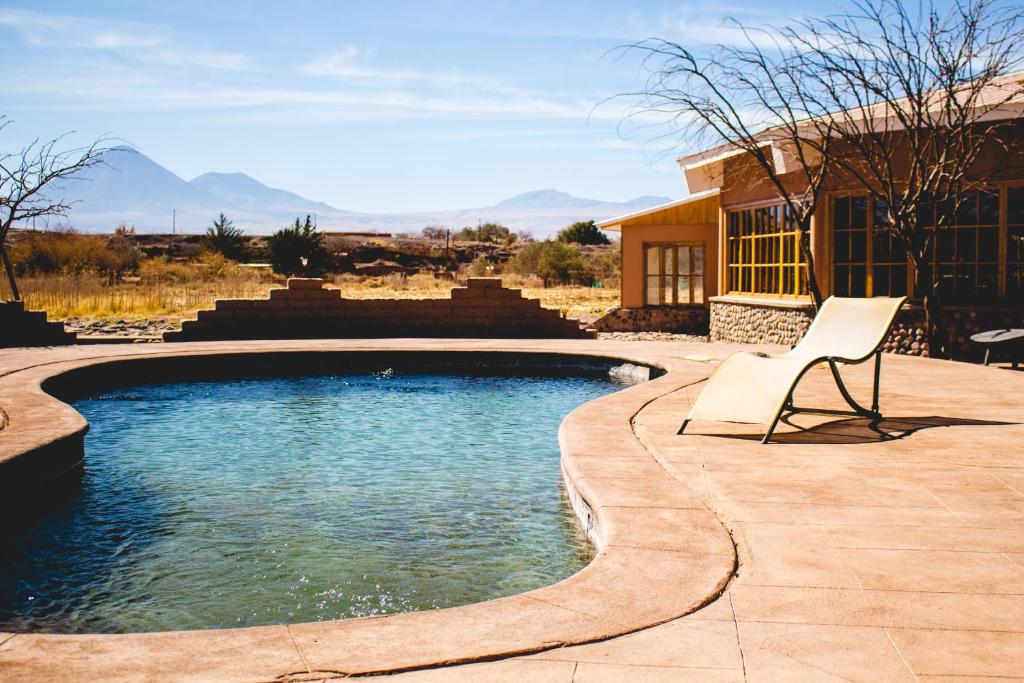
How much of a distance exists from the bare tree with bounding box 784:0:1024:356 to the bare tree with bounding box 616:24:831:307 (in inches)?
7.6

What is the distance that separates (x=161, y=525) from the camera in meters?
5.75

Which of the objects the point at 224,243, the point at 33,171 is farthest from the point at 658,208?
the point at 224,243

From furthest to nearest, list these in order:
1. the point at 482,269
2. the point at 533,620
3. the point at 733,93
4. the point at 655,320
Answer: the point at 482,269 < the point at 655,320 < the point at 733,93 < the point at 533,620

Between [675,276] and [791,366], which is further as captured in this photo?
[675,276]

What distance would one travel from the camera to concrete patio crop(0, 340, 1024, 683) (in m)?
2.93

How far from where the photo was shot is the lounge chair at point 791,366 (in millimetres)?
→ 6637

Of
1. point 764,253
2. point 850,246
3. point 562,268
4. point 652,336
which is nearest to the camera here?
point 850,246

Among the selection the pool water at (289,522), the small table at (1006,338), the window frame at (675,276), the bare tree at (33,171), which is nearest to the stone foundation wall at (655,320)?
the window frame at (675,276)

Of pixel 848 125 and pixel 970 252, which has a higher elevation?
pixel 848 125

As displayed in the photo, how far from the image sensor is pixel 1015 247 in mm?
12531

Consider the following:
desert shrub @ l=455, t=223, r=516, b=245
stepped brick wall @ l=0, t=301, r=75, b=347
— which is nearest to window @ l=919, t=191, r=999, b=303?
stepped brick wall @ l=0, t=301, r=75, b=347

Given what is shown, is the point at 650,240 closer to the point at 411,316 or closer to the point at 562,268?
the point at 411,316

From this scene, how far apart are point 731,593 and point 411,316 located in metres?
13.1

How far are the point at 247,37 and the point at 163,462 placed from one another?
31586mm
